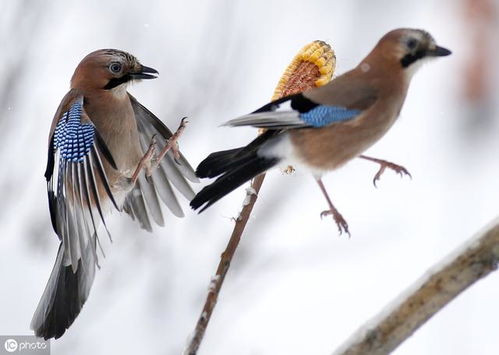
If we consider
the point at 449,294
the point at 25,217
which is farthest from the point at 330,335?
the point at 449,294

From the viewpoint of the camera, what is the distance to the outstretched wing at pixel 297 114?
6.00 feet

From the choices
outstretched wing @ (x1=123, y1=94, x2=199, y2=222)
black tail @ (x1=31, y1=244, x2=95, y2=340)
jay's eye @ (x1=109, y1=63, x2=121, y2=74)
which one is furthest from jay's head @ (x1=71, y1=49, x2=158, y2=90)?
black tail @ (x1=31, y1=244, x2=95, y2=340)

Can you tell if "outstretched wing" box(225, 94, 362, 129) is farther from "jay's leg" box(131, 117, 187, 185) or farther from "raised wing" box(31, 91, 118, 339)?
"raised wing" box(31, 91, 118, 339)

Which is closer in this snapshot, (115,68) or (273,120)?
(273,120)

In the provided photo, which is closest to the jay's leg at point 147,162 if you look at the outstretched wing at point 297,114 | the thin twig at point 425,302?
the outstretched wing at point 297,114

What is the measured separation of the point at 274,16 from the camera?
5.54 meters

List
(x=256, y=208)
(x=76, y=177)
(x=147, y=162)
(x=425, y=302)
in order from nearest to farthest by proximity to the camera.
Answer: (x=425, y=302) < (x=76, y=177) < (x=147, y=162) < (x=256, y=208)

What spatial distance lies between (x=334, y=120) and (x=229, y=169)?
262 millimetres

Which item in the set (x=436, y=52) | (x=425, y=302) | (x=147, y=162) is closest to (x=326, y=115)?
(x=436, y=52)

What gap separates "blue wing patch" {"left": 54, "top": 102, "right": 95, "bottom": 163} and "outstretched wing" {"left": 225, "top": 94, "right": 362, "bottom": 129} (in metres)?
0.64

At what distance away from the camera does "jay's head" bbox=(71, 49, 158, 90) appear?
8.72 ft

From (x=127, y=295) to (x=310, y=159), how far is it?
2.24 meters

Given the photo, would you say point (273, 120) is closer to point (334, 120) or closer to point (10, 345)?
point (334, 120)

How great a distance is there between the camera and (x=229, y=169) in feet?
6.37
